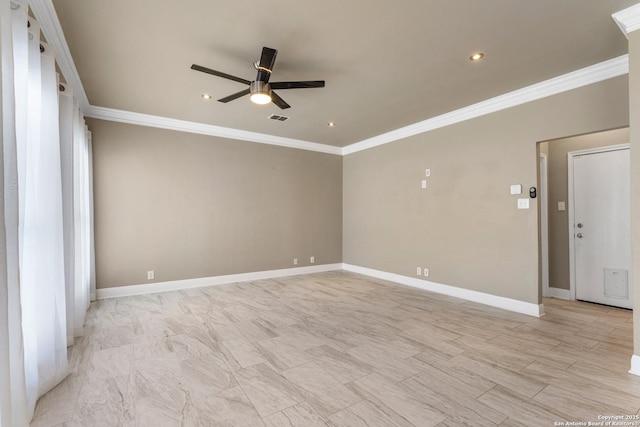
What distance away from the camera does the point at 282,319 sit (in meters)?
3.41

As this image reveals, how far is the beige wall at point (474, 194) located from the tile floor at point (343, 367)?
687mm

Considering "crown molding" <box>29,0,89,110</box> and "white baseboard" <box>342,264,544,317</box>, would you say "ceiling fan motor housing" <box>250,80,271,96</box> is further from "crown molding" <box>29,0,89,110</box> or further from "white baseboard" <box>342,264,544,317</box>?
"white baseboard" <box>342,264,544,317</box>

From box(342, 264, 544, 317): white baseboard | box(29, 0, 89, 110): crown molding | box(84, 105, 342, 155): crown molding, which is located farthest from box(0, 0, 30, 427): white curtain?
box(342, 264, 544, 317): white baseboard

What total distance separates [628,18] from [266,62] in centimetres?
294

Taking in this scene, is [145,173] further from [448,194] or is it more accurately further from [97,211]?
[448,194]

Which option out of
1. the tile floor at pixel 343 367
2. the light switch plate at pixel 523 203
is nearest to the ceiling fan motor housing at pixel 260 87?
the tile floor at pixel 343 367

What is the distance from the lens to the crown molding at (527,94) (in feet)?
9.58

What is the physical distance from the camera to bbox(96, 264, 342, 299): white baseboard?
427cm

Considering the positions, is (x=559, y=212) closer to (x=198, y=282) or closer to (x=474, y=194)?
(x=474, y=194)

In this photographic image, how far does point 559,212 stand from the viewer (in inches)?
Answer: 175

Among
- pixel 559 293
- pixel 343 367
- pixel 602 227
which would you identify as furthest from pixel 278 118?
pixel 559 293

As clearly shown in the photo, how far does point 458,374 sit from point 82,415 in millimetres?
2649

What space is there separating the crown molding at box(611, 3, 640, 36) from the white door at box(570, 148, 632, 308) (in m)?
2.35

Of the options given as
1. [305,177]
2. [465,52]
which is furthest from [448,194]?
[305,177]
